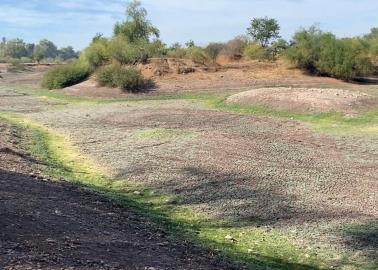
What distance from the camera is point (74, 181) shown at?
1453 centimetres

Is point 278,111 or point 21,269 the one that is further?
point 278,111

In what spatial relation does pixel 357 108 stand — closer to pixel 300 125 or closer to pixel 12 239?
pixel 300 125

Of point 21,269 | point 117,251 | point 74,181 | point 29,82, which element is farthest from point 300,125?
point 29,82

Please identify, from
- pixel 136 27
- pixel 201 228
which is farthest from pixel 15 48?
pixel 201 228

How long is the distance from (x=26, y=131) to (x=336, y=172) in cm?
1363

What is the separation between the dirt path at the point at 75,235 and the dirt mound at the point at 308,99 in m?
18.8

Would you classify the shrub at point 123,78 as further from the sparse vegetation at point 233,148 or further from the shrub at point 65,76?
the shrub at point 65,76

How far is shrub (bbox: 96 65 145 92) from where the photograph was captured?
40.6 m

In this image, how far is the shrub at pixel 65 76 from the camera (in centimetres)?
4794

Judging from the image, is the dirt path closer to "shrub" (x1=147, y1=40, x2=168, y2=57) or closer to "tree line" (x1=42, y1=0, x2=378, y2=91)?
"tree line" (x1=42, y1=0, x2=378, y2=91)

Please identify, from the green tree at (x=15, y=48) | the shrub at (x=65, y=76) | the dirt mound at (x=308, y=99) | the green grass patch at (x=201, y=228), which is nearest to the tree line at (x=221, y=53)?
the shrub at (x=65, y=76)

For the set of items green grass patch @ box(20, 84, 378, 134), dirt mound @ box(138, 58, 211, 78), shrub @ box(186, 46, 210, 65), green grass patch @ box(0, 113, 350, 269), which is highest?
shrub @ box(186, 46, 210, 65)

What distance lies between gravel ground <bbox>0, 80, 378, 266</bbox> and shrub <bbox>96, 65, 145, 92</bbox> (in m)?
12.0

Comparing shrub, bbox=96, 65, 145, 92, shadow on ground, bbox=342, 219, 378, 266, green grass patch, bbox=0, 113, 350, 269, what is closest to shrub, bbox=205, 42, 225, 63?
shrub, bbox=96, 65, 145, 92
